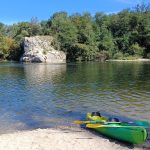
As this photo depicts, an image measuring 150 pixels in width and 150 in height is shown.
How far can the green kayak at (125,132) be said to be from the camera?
17688mm

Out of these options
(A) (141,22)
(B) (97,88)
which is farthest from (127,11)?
(B) (97,88)

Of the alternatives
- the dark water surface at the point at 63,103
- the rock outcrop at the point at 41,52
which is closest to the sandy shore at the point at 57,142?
the dark water surface at the point at 63,103

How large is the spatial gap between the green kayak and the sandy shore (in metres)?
0.35

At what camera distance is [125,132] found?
18344mm

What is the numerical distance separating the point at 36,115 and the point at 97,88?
16.9 metres

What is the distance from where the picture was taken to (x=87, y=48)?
5192 inches

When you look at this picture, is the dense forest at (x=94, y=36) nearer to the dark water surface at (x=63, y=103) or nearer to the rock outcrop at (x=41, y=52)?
the rock outcrop at (x=41, y=52)

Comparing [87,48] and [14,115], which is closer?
[14,115]

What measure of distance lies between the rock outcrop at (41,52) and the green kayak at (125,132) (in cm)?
11063

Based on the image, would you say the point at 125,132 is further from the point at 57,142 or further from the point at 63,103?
the point at 63,103

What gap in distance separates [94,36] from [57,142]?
128 metres

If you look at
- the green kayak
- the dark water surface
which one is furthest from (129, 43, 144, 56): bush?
the green kayak

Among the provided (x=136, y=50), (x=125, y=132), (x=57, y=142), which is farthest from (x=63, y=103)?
(x=136, y=50)

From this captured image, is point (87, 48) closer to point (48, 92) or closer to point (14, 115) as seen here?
point (48, 92)
